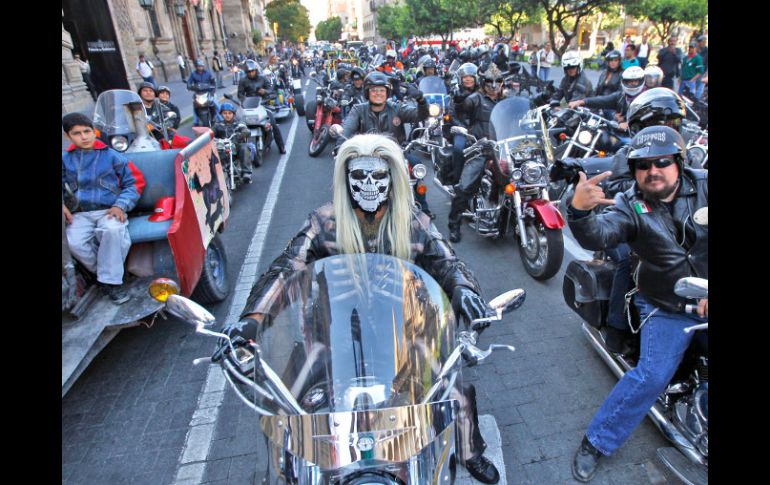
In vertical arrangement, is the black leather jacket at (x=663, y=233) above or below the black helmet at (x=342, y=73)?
below

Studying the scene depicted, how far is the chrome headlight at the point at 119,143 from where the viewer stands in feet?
16.8

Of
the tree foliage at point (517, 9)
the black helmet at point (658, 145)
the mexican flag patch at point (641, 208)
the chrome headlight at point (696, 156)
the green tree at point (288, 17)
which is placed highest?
the green tree at point (288, 17)

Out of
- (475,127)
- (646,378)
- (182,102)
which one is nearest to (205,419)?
(646,378)

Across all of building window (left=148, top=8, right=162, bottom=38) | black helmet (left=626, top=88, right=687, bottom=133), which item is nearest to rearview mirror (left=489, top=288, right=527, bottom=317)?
black helmet (left=626, top=88, right=687, bottom=133)

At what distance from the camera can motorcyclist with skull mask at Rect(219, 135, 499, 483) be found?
8.25 feet

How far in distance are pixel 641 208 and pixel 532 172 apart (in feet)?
7.66

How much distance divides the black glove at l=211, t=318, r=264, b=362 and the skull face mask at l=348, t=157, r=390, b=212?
3.29ft

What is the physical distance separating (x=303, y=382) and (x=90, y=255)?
295 centimetres

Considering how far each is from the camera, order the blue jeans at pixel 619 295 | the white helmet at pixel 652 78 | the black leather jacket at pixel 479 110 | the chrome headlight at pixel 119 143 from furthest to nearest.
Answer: the black leather jacket at pixel 479 110, the white helmet at pixel 652 78, the chrome headlight at pixel 119 143, the blue jeans at pixel 619 295

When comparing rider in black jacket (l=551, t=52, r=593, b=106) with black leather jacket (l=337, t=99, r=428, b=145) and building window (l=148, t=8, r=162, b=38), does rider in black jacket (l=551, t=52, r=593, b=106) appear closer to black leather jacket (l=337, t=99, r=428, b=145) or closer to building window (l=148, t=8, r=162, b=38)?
black leather jacket (l=337, t=99, r=428, b=145)

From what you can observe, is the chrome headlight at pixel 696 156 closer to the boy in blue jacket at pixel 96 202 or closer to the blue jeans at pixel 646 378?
the blue jeans at pixel 646 378

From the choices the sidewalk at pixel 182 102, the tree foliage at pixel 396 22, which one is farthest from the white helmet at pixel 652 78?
the tree foliage at pixel 396 22

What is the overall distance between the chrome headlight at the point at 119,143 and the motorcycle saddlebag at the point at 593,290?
506 cm
